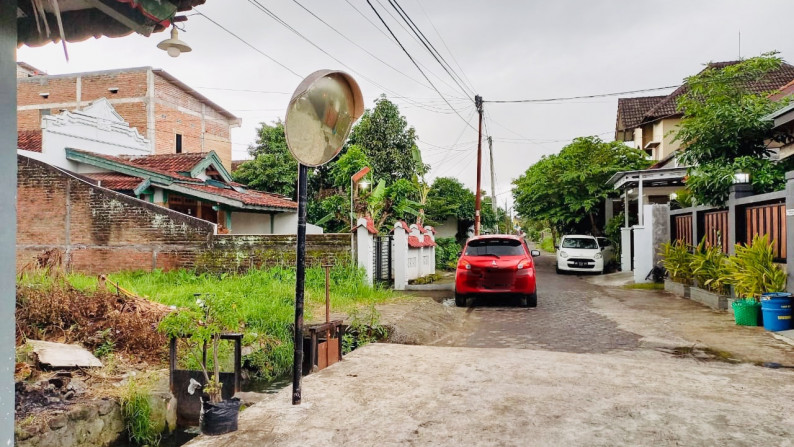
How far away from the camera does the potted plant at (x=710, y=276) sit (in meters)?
10.2

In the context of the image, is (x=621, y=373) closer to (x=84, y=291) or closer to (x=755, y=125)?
(x=84, y=291)

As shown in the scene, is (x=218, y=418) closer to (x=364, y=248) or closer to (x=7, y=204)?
(x=7, y=204)

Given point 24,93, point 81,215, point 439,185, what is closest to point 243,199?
point 81,215

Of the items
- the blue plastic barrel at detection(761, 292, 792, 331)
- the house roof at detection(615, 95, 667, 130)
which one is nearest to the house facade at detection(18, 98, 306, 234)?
the blue plastic barrel at detection(761, 292, 792, 331)

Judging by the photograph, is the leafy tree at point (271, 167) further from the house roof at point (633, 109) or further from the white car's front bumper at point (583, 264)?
the house roof at point (633, 109)

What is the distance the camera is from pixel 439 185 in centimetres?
3253

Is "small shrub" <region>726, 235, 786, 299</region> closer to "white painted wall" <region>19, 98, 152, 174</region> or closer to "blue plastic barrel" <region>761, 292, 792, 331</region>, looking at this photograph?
"blue plastic barrel" <region>761, 292, 792, 331</region>

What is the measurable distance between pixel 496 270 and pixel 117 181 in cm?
A: 1212

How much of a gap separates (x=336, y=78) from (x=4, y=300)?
2667mm

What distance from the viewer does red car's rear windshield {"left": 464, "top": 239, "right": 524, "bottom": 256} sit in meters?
11.3

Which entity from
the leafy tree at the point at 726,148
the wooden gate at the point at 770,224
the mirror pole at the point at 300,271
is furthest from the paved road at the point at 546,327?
the mirror pole at the point at 300,271

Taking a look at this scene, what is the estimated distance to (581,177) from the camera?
77.6 feet

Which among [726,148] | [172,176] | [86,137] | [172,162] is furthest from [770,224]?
[86,137]

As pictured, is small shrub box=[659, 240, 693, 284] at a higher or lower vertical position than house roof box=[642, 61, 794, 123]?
lower
